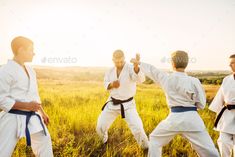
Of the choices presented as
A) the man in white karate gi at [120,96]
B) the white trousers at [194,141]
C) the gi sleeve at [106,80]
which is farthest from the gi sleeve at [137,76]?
the white trousers at [194,141]

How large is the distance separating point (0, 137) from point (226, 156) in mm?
3343

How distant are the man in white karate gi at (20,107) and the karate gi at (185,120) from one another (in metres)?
1.55

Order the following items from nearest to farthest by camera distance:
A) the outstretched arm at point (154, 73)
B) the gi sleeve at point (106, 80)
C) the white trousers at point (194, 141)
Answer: the white trousers at point (194, 141) → the outstretched arm at point (154, 73) → the gi sleeve at point (106, 80)

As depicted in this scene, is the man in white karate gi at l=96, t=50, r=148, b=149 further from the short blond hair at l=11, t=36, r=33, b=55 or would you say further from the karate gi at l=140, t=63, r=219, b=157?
the short blond hair at l=11, t=36, r=33, b=55

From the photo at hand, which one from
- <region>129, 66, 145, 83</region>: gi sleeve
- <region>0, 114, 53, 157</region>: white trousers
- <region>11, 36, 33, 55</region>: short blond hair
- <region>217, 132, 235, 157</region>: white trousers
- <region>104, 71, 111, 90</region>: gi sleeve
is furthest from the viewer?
<region>104, 71, 111, 90</region>: gi sleeve

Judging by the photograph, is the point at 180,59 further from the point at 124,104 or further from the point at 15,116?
the point at 15,116

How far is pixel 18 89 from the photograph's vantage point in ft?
13.6

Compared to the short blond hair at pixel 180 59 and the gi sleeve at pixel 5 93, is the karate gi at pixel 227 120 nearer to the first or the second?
the short blond hair at pixel 180 59

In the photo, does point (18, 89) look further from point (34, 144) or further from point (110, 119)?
point (110, 119)

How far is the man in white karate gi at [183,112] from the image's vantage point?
4.43 metres

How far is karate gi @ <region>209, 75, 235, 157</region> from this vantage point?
16.6 feet

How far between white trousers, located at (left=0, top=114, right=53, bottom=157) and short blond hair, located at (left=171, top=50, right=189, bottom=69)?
2.03 meters

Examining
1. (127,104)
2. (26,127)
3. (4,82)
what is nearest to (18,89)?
(4,82)

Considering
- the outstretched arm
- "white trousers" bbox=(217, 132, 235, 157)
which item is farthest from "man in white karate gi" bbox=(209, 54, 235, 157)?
the outstretched arm
